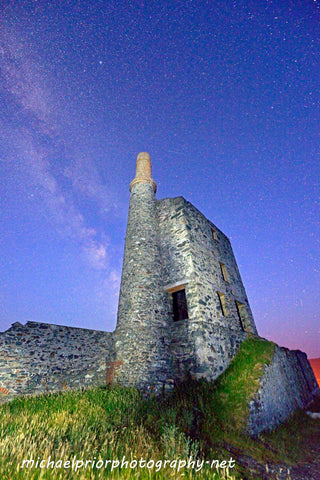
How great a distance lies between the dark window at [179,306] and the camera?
979cm

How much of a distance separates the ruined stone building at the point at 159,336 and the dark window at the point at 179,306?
47 millimetres

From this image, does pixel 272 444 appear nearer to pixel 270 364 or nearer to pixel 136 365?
pixel 270 364

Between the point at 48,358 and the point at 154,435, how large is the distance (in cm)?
476

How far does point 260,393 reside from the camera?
22.4ft

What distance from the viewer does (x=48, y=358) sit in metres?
7.05

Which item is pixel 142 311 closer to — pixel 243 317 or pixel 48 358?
pixel 48 358

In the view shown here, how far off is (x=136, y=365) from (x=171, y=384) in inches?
56.8

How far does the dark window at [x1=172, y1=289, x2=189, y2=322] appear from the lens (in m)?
9.79

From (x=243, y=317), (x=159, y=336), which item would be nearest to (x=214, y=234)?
(x=243, y=317)

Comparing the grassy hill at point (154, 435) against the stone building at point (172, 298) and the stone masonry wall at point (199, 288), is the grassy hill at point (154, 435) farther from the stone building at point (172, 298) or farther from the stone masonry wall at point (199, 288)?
the stone building at point (172, 298)

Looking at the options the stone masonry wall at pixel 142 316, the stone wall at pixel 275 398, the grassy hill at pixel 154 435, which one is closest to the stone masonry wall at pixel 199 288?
the stone masonry wall at pixel 142 316

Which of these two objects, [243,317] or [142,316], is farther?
[243,317]

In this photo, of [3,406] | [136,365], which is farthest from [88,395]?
[3,406]

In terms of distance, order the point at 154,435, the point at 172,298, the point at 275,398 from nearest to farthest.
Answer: the point at 154,435, the point at 275,398, the point at 172,298
